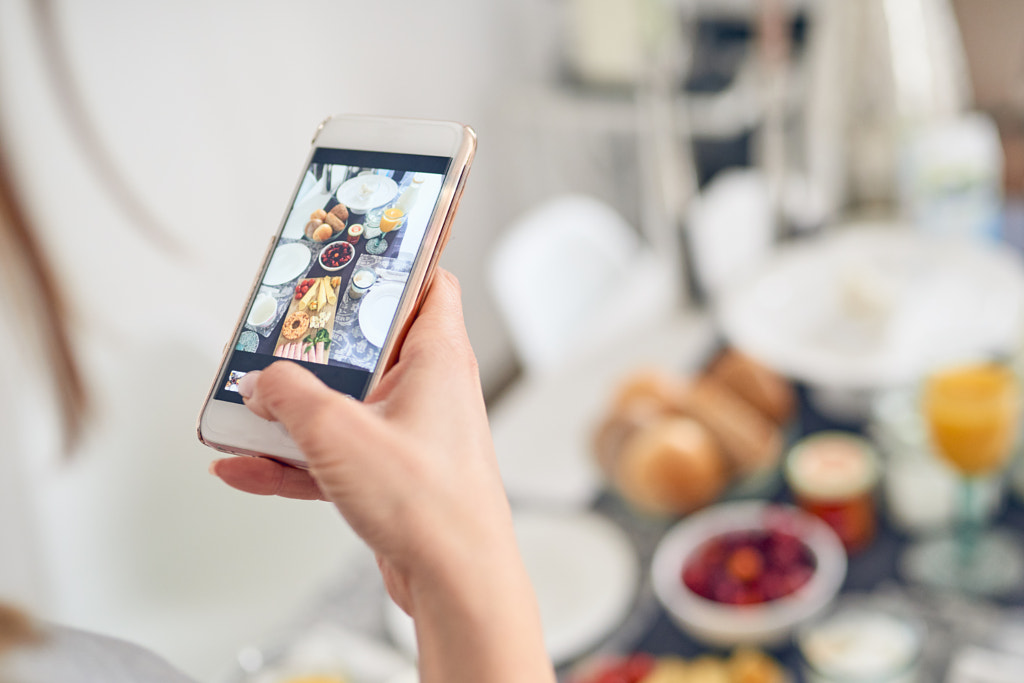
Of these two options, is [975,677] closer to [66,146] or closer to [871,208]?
[871,208]

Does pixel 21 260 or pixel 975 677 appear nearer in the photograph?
pixel 975 677

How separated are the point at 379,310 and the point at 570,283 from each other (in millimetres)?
1327

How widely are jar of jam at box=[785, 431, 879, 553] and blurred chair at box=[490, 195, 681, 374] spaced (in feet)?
1.82

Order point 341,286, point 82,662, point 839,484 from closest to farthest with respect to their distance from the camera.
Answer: point 82,662, point 341,286, point 839,484

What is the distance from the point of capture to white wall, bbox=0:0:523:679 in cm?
120

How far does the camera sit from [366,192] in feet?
1.07

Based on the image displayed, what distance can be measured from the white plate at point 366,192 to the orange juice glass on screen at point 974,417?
0.56 meters

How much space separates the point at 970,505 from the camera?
75 centimetres

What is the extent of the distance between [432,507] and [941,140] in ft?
3.05

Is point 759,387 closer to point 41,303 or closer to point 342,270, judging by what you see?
point 342,270

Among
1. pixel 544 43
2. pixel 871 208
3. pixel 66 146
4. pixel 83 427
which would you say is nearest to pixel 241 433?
pixel 871 208

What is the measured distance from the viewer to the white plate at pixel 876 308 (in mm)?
739

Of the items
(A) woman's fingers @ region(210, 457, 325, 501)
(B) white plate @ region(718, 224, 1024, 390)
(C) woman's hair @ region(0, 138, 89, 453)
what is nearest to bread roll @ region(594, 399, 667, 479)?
(B) white plate @ region(718, 224, 1024, 390)

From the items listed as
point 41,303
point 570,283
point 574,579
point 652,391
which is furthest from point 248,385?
point 570,283
